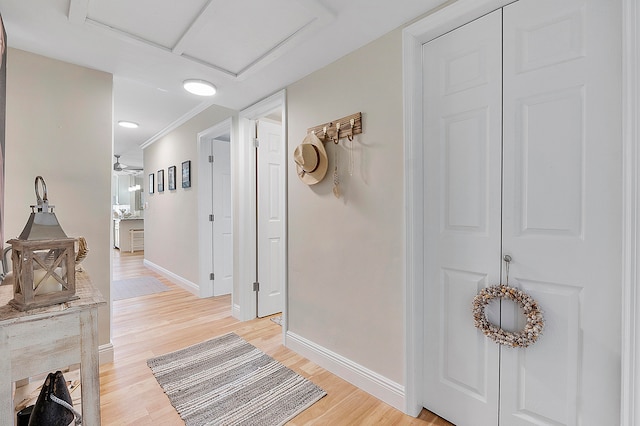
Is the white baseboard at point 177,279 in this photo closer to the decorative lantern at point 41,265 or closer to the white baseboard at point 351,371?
the white baseboard at point 351,371

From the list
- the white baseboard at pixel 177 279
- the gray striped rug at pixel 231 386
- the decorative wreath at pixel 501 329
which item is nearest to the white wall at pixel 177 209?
the white baseboard at pixel 177 279

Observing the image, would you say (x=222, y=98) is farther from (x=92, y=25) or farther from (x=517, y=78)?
(x=517, y=78)

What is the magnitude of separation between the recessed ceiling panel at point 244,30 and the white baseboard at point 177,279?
2833mm

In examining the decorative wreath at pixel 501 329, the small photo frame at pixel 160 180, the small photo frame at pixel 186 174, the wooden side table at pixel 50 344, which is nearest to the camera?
the wooden side table at pixel 50 344

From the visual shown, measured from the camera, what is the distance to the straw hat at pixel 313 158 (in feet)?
6.59

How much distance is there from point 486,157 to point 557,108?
0.31 metres

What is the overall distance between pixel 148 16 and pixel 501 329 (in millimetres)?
2383

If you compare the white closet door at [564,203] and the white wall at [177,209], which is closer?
the white closet door at [564,203]

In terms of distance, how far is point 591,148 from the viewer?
1.11m

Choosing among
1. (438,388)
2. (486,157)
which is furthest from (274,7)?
(438,388)

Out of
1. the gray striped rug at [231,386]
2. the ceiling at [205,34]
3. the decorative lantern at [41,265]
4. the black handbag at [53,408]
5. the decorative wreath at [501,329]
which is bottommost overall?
the gray striped rug at [231,386]

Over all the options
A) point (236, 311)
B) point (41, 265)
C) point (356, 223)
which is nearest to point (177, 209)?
point (236, 311)

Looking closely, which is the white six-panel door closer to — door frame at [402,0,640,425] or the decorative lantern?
door frame at [402,0,640,425]

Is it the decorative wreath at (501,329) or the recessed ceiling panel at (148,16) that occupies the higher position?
the recessed ceiling panel at (148,16)
